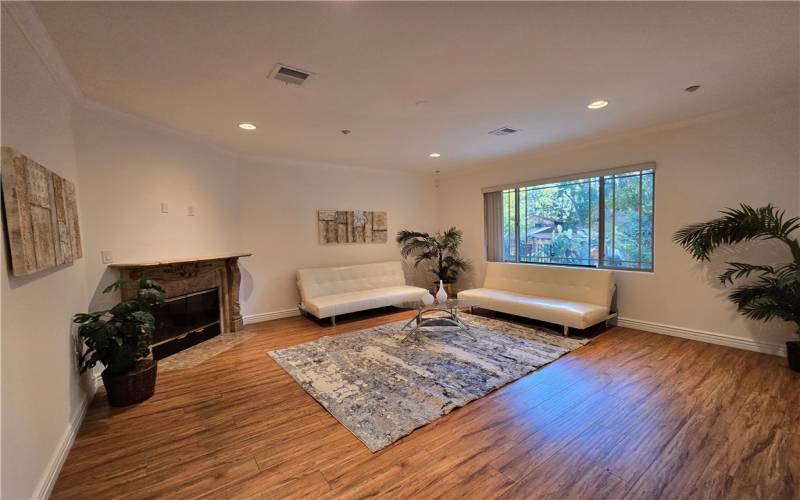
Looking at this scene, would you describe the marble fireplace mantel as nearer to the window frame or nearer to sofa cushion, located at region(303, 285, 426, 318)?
sofa cushion, located at region(303, 285, 426, 318)

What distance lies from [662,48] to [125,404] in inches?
179

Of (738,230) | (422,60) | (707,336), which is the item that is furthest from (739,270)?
(422,60)

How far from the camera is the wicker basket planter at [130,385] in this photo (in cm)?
249

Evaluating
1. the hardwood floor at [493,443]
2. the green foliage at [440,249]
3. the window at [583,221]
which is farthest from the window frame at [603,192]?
the hardwood floor at [493,443]

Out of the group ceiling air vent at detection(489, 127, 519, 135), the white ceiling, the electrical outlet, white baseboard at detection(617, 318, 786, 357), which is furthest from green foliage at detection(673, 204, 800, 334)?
the electrical outlet

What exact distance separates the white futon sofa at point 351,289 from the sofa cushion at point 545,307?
111 cm

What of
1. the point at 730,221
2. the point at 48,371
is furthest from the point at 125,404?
the point at 730,221

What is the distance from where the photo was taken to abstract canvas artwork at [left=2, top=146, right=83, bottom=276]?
4.90ft

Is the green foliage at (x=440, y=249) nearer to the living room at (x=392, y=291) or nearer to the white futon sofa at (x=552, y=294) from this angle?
the white futon sofa at (x=552, y=294)

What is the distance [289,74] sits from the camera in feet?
7.64

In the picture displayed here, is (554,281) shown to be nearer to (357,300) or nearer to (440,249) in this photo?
(440,249)

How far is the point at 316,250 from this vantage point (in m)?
5.36

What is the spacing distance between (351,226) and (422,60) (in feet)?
12.3

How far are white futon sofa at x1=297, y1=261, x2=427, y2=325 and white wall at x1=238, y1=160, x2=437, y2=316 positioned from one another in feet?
0.97
